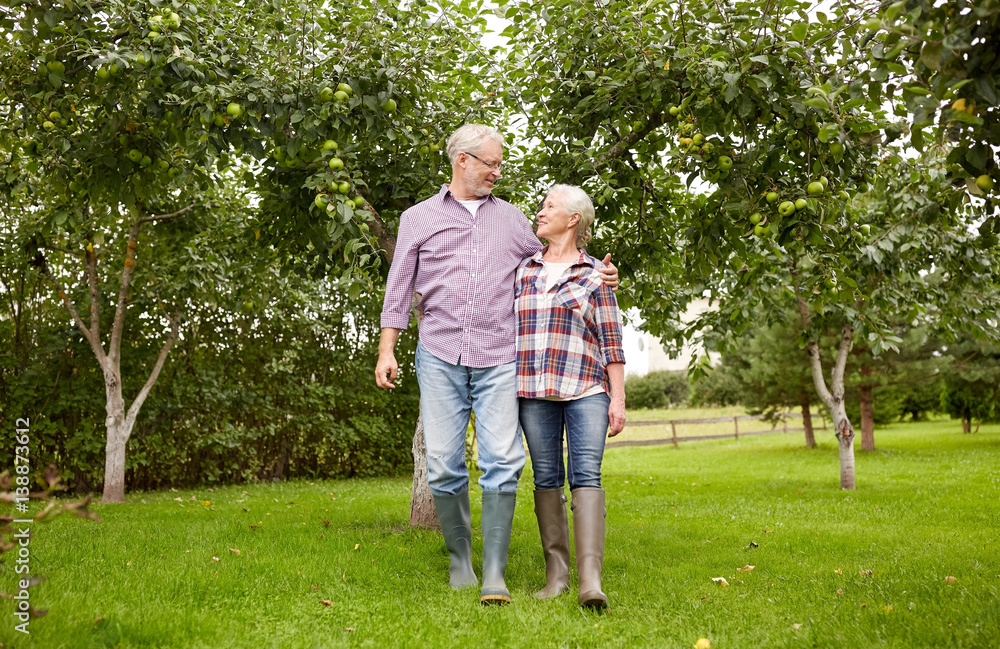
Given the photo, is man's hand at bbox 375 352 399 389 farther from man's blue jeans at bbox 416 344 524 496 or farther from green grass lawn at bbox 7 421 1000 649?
green grass lawn at bbox 7 421 1000 649

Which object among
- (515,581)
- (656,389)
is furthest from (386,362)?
(656,389)

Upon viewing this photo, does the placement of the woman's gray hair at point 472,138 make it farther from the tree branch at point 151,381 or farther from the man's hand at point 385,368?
the tree branch at point 151,381

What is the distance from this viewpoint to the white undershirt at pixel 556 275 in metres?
2.87

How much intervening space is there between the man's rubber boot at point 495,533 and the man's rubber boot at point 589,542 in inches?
10.5

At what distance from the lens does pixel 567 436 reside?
2939 millimetres

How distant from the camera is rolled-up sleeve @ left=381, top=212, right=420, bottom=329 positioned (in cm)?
304

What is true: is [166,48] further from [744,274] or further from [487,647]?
[744,274]

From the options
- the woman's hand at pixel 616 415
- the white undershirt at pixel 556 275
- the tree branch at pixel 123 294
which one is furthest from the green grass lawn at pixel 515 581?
the tree branch at pixel 123 294

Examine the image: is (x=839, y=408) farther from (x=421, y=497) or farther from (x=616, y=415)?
(x=616, y=415)

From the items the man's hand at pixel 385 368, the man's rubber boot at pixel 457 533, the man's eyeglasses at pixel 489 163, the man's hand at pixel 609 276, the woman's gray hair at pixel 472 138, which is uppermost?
the woman's gray hair at pixel 472 138

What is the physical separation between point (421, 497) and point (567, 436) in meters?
2.04

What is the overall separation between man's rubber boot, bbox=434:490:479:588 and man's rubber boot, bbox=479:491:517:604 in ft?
0.51

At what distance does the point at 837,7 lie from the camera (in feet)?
10.3

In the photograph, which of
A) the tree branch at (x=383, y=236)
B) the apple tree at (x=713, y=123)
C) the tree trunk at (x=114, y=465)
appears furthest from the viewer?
the tree trunk at (x=114, y=465)
